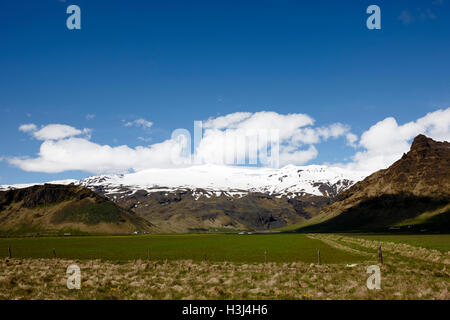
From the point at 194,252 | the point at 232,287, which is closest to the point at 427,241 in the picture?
the point at 194,252

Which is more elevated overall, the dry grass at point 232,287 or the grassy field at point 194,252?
the dry grass at point 232,287

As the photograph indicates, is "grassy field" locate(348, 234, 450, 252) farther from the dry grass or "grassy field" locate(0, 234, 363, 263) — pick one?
the dry grass

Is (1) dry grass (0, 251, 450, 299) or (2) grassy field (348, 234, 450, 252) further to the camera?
(2) grassy field (348, 234, 450, 252)

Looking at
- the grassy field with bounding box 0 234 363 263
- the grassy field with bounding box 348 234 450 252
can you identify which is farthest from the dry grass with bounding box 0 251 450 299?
the grassy field with bounding box 348 234 450 252

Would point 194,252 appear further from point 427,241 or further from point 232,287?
point 427,241

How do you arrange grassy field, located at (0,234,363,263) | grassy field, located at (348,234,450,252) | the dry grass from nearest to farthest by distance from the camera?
the dry grass → grassy field, located at (0,234,363,263) → grassy field, located at (348,234,450,252)

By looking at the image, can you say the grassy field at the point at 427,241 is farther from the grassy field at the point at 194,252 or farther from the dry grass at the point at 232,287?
the dry grass at the point at 232,287

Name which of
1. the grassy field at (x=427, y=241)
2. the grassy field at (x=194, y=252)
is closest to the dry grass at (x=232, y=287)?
the grassy field at (x=194, y=252)

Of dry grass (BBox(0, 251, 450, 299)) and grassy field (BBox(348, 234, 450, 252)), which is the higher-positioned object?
dry grass (BBox(0, 251, 450, 299))

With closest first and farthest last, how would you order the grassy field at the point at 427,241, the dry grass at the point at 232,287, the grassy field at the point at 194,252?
1. the dry grass at the point at 232,287
2. the grassy field at the point at 194,252
3. the grassy field at the point at 427,241
